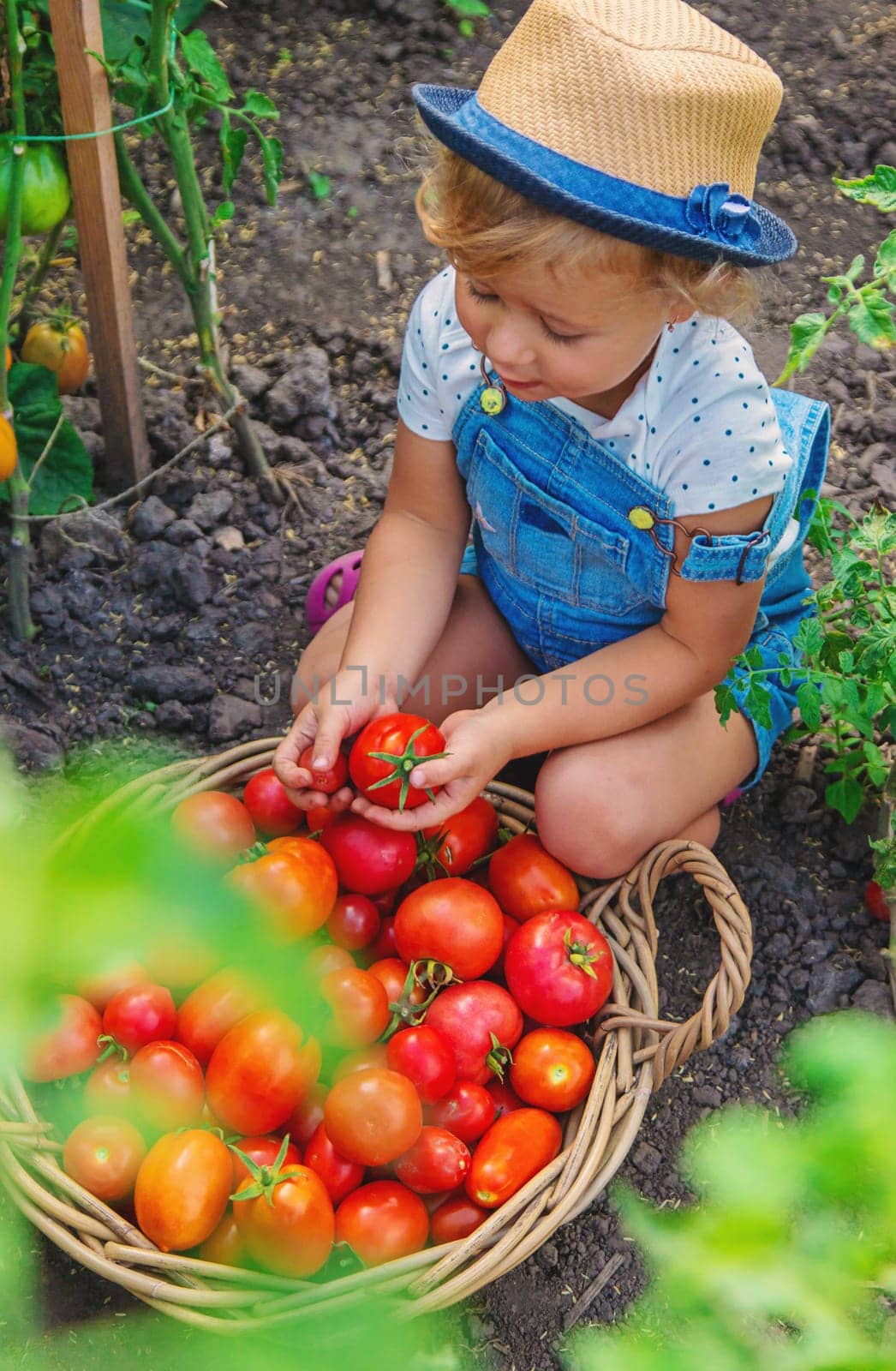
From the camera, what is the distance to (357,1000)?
1481mm

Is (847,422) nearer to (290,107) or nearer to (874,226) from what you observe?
(874,226)

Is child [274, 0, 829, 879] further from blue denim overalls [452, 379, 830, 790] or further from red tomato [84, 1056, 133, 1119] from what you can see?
red tomato [84, 1056, 133, 1119]

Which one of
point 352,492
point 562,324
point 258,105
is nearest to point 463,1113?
point 562,324

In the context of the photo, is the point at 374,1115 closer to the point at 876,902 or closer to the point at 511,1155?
the point at 511,1155

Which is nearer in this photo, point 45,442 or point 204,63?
point 204,63

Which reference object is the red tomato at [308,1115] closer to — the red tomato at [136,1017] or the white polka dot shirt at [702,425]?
the red tomato at [136,1017]

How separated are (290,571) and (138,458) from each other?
344 mm

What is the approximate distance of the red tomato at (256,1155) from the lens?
1.41 meters

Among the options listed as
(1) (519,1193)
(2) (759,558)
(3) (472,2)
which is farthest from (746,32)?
(1) (519,1193)

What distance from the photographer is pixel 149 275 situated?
2771mm

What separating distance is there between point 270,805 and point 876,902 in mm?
916

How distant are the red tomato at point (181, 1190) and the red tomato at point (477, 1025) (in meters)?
0.32

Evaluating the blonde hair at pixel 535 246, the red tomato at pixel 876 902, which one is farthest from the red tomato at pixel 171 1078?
the red tomato at pixel 876 902

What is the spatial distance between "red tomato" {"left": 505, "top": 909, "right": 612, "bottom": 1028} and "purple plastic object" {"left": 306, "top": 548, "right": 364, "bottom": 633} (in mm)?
805
